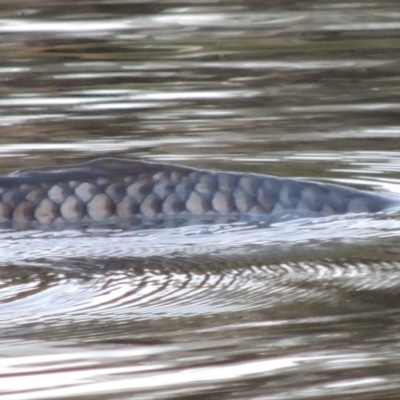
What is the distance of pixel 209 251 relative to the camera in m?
3.77

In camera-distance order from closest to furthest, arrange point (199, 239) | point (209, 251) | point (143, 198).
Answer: point (209, 251)
point (199, 239)
point (143, 198)

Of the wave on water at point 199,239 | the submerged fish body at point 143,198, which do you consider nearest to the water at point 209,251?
the wave on water at point 199,239

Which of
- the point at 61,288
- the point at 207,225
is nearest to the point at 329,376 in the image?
the point at 61,288

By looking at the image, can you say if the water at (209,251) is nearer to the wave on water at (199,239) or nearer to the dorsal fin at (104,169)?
the wave on water at (199,239)

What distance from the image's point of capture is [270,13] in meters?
10.2

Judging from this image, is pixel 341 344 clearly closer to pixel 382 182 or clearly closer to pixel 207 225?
pixel 207 225

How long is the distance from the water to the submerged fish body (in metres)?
0.13

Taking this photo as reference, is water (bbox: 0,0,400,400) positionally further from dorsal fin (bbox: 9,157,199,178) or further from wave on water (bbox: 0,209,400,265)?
dorsal fin (bbox: 9,157,199,178)

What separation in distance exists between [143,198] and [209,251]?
0.53m

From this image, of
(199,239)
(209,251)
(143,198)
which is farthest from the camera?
(143,198)

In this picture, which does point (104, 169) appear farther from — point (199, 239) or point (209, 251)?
point (209, 251)

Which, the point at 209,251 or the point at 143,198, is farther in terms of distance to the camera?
the point at 143,198

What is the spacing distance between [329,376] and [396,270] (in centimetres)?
93

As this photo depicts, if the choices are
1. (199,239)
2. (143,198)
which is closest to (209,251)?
(199,239)
